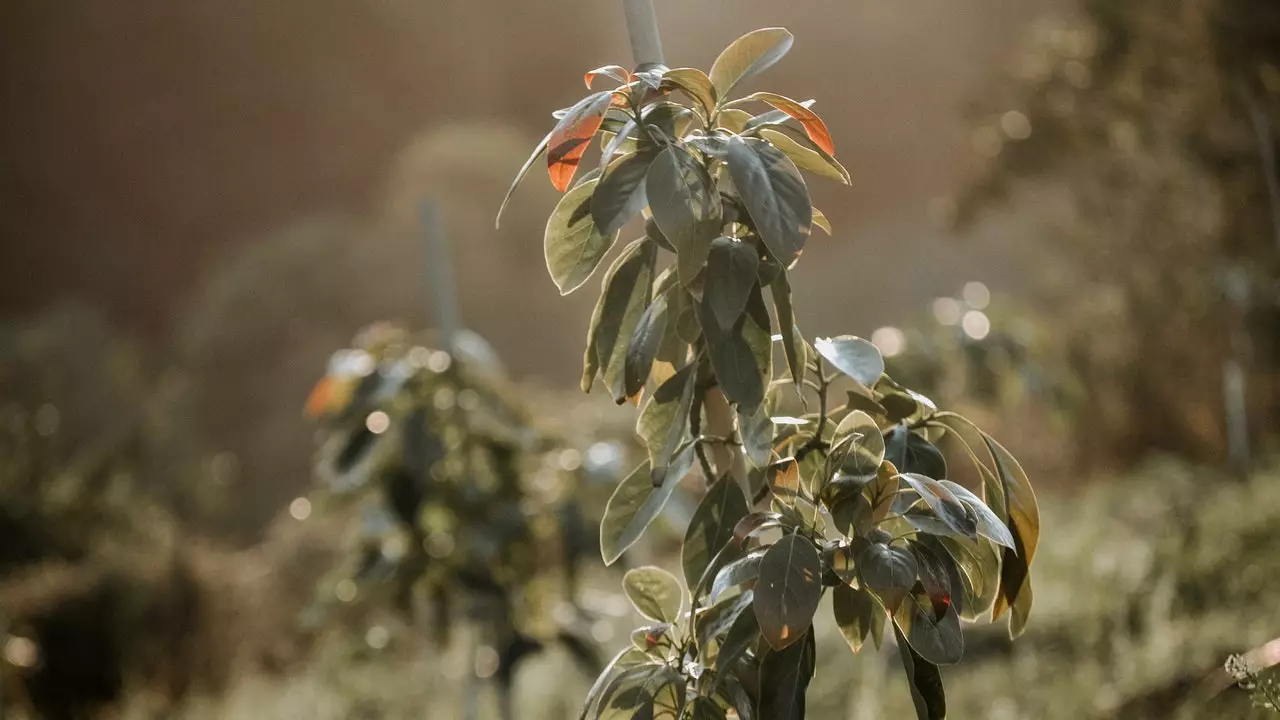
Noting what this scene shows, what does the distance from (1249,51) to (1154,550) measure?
1.20 m

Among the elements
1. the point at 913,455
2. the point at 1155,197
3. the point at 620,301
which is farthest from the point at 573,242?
the point at 1155,197

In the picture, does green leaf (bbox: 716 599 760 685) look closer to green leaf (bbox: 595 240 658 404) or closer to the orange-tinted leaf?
green leaf (bbox: 595 240 658 404)

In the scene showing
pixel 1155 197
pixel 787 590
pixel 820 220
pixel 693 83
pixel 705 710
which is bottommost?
pixel 1155 197

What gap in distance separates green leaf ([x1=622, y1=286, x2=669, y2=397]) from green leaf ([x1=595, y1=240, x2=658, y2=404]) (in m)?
0.03

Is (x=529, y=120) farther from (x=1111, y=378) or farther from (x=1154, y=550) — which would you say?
(x=1154, y=550)

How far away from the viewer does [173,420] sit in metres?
7.20

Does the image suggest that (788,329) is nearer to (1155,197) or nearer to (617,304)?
(617,304)

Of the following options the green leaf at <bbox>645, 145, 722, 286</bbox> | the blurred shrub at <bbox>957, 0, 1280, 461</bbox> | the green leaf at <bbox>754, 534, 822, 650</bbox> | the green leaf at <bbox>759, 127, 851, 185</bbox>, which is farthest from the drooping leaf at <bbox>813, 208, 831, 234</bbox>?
the blurred shrub at <bbox>957, 0, 1280, 461</bbox>

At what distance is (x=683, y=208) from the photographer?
53cm

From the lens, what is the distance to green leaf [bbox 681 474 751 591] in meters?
0.65

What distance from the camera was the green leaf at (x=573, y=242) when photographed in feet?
1.98

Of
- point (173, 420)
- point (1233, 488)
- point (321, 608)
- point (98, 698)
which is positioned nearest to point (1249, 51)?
point (1233, 488)

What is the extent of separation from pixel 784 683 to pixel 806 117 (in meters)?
0.33

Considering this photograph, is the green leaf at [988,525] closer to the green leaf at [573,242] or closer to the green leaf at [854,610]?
the green leaf at [854,610]
